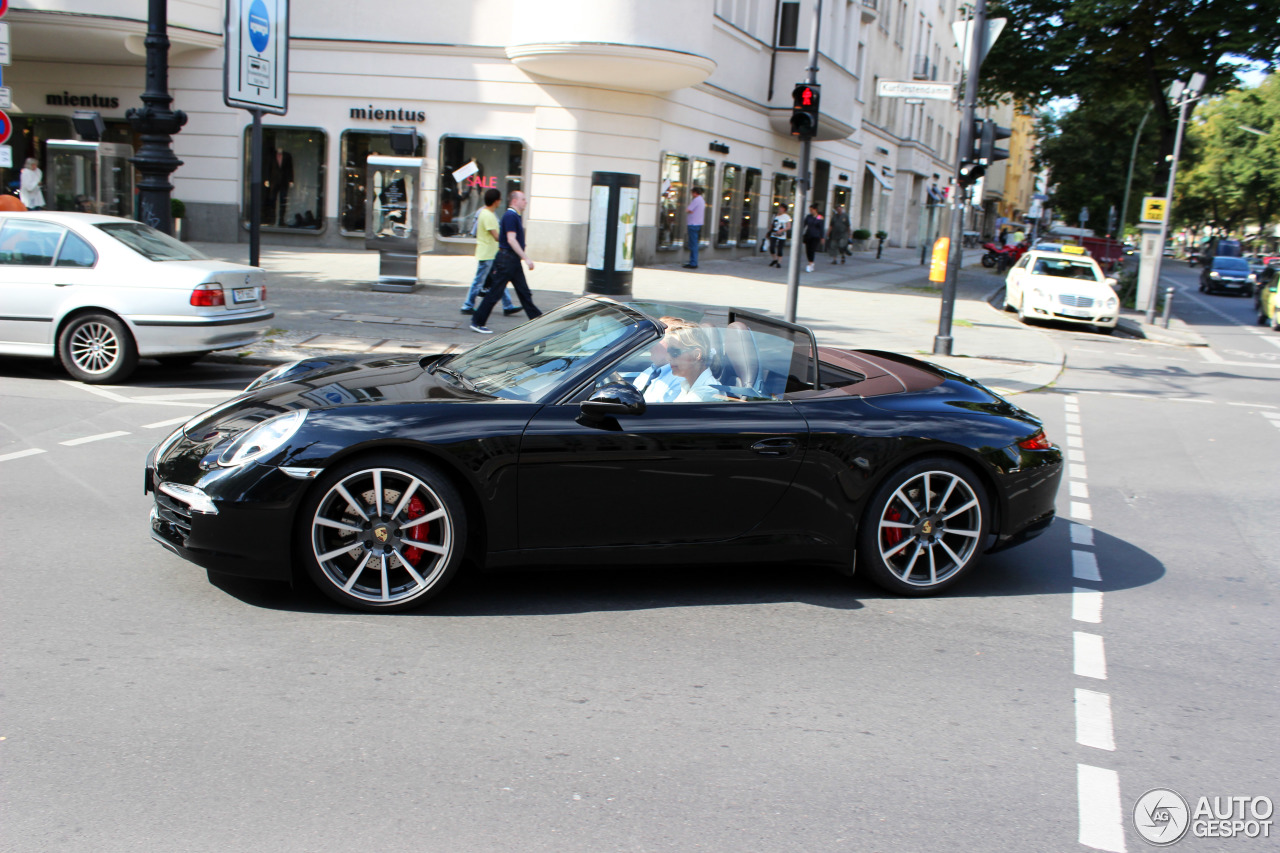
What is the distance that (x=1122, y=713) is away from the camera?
3.95 m

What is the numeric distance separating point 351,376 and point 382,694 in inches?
69.0

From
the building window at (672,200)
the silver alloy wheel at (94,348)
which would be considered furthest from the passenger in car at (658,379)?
the building window at (672,200)

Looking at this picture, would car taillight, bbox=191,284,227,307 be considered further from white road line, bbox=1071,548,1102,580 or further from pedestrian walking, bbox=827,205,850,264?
pedestrian walking, bbox=827,205,850,264

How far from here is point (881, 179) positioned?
48.5 meters

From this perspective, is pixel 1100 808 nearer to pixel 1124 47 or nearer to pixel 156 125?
pixel 156 125

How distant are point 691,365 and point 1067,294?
16882 millimetres

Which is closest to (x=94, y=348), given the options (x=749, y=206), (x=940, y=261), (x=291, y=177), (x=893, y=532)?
(x=893, y=532)

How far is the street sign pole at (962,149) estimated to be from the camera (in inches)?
532

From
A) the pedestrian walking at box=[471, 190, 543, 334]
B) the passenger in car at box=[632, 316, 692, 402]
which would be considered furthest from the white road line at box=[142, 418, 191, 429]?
the pedestrian walking at box=[471, 190, 543, 334]

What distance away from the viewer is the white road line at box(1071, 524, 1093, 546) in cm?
625

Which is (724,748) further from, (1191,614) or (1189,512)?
(1189,512)

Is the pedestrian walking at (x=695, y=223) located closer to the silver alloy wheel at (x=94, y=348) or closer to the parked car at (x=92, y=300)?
the parked car at (x=92, y=300)

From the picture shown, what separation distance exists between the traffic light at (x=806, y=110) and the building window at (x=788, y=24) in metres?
18.9

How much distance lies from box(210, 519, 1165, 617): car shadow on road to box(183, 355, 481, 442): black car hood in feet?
2.32
